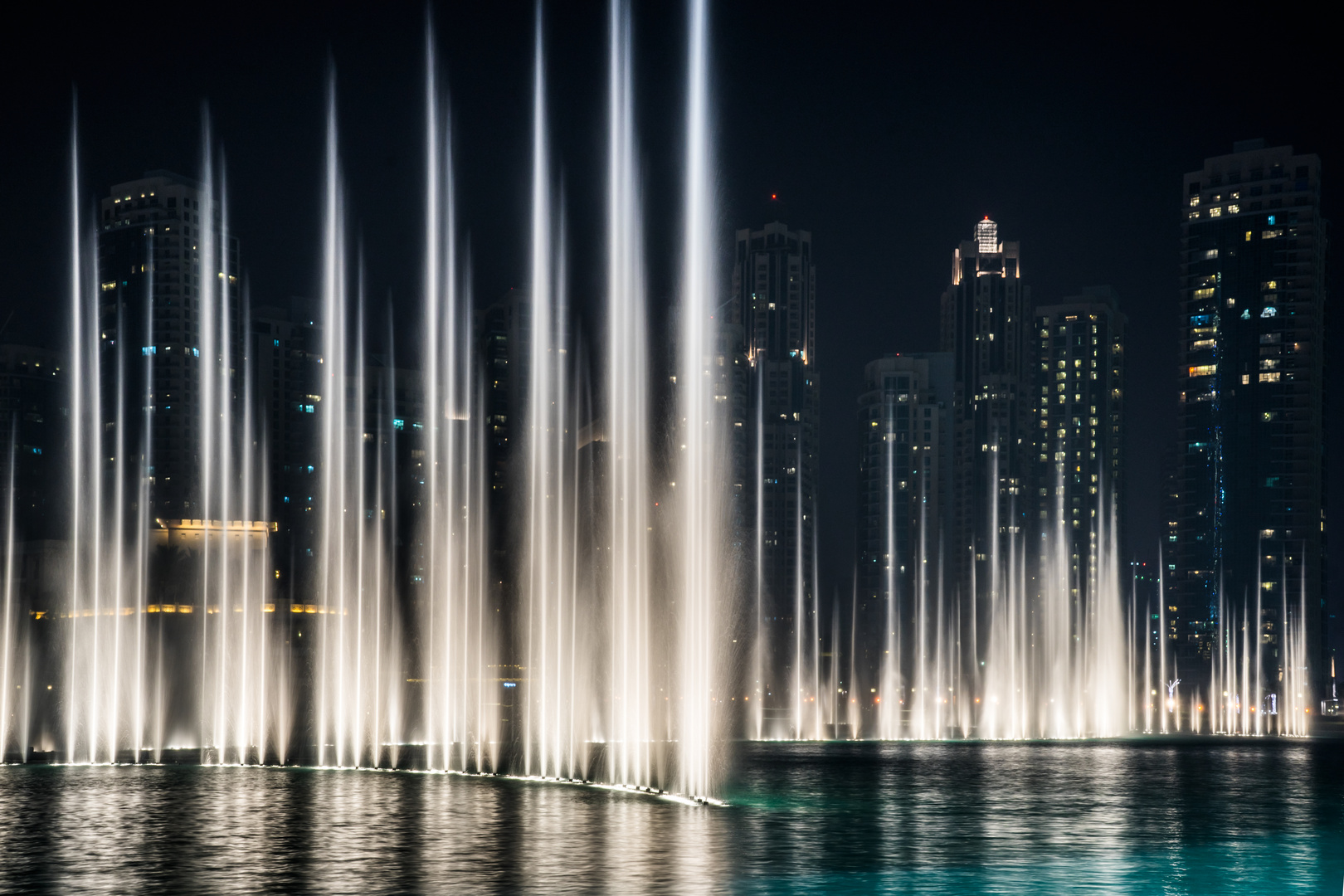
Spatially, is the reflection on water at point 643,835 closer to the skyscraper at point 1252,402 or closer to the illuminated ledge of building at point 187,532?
the illuminated ledge of building at point 187,532

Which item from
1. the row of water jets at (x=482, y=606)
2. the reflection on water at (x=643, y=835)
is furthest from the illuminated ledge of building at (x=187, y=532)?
the reflection on water at (x=643, y=835)

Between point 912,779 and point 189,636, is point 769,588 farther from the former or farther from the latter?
point 912,779

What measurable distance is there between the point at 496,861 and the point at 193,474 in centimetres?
8194

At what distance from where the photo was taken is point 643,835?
1823cm

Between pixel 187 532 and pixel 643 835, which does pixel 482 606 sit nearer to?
pixel 643 835

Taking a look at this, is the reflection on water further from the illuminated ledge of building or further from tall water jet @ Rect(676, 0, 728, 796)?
the illuminated ledge of building

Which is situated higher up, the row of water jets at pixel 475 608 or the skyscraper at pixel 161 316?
the skyscraper at pixel 161 316

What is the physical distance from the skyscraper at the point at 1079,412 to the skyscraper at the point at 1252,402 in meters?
26.3

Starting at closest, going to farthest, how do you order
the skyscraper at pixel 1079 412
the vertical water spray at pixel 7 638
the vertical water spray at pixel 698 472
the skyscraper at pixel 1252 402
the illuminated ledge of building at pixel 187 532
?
the vertical water spray at pixel 698 472 → the vertical water spray at pixel 7 638 → the illuminated ledge of building at pixel 187 532 → the skyscraper at pixel 1252 402 → the skyscraper at pixel 1079 412

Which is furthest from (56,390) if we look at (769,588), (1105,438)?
(1105,438)

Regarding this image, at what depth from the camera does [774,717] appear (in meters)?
89.4

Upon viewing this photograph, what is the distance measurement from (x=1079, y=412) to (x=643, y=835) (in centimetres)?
17833

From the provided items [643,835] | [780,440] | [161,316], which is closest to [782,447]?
[780,440]

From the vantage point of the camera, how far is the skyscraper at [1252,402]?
141500 mm
